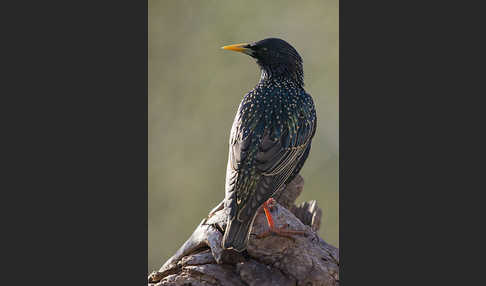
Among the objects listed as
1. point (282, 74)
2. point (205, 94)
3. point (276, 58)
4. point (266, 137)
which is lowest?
point (266, 137)

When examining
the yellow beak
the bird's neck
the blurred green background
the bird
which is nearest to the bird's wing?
the bird

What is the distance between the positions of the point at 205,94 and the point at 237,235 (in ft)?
5.75

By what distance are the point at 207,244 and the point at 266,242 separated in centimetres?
63

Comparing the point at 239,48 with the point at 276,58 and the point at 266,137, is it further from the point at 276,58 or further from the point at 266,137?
the point at 266,137

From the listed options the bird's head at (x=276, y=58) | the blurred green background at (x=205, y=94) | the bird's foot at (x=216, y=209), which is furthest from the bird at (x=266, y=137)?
the bird's foot at (x=216, y=209)

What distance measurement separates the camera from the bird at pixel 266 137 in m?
6.07

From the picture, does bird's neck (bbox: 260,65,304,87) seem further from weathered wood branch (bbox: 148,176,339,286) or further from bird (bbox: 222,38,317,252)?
weathered wood branch (bbox: 148,176,339,286)

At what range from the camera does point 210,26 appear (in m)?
6.66

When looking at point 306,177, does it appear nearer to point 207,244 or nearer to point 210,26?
point 207,244

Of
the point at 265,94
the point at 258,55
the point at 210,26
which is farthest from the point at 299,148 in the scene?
the point at 210,26

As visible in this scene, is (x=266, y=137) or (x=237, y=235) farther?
(x=266, y=137)

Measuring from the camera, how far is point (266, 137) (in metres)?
6.46

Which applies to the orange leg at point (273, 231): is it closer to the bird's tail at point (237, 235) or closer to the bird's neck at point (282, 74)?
the bird's tail at point (237, 235)

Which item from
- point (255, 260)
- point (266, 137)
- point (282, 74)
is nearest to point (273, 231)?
point (255, 260)
